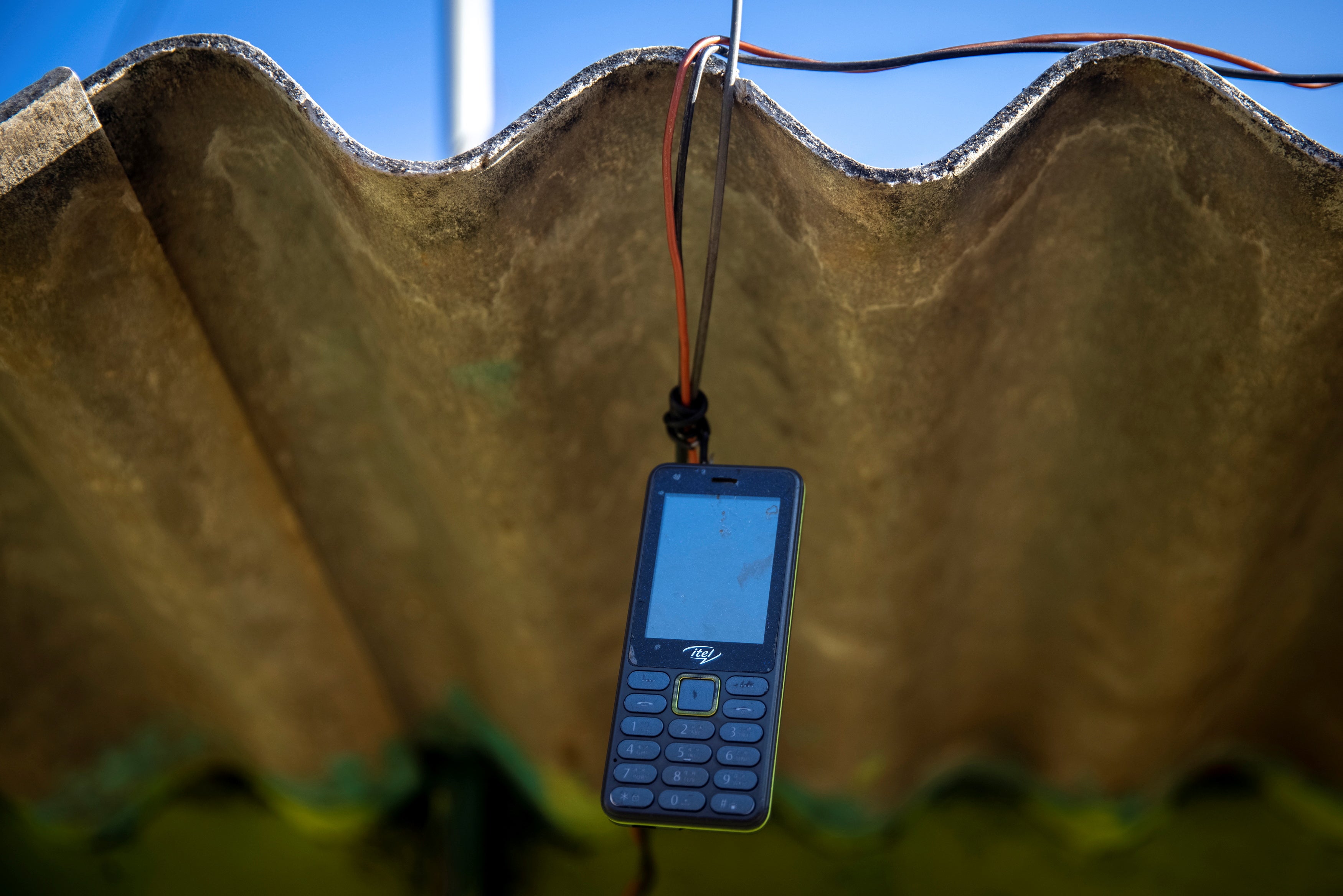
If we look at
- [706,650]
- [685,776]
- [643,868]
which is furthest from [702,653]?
[643,868]

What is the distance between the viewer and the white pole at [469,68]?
3168 mm

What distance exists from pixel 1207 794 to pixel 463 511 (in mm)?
1108

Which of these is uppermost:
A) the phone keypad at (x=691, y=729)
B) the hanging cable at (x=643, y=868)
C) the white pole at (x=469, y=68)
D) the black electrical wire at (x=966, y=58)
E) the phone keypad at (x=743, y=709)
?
the white pole at (x=469, y=68)

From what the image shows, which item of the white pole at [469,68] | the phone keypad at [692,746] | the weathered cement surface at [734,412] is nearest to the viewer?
the phone keypad at [692,746]

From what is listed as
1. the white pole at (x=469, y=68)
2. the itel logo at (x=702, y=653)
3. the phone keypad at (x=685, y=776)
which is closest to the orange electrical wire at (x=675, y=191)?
the itel logo at (x=702, y=653)

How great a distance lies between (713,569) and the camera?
2.65 feet

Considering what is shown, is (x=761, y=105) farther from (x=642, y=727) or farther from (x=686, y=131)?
(x=642, y=727)

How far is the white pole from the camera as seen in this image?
3.17m

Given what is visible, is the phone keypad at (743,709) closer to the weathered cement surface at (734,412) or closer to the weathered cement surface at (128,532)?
the weathered cement surface at (734,412)

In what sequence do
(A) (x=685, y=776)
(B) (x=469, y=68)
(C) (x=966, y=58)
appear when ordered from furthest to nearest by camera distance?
(B) (x=469, y=68), (C) (x=966, y=58), (A) (x=685, y=776)

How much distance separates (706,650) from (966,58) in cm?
66

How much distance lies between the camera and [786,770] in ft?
4.12

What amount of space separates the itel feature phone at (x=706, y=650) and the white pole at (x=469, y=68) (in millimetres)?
2594

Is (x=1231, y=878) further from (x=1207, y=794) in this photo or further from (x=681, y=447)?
(x=681, y=447)
